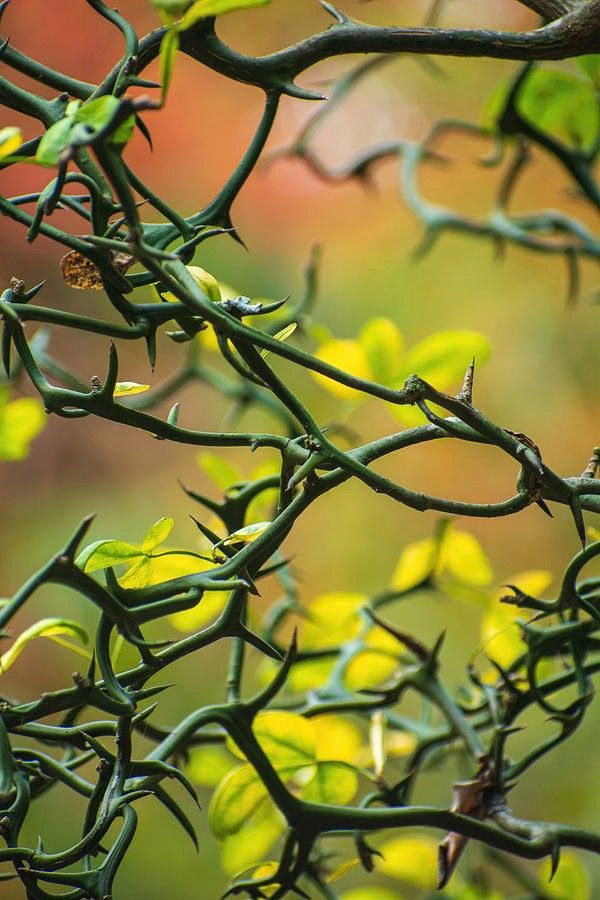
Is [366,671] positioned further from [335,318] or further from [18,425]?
[335,318]

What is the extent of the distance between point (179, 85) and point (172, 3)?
910 mm

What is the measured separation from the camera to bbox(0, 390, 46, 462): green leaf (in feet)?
1.03

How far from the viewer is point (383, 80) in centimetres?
96

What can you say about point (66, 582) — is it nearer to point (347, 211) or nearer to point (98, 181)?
point (98, 181)

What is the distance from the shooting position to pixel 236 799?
245 mm

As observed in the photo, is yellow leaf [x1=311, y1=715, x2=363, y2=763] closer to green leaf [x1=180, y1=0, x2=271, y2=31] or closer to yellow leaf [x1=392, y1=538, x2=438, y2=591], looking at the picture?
yellow leaf [x1=392, y1=538, x2=438, y2=591]

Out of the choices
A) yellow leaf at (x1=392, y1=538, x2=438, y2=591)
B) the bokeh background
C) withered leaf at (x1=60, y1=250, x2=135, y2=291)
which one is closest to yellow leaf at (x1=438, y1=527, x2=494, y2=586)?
yellow leaf at (x1=392, y1=538, x2=438, y2=591)

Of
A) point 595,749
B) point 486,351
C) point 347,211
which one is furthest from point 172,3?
point 347,211

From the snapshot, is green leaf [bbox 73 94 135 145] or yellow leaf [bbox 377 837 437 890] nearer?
green leaf [bbox 73 94 135 145]

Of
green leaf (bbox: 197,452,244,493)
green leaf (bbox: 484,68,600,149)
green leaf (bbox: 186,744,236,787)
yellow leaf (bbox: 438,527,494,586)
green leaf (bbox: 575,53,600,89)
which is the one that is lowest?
green leaf (bbox: 186,744,236,787)

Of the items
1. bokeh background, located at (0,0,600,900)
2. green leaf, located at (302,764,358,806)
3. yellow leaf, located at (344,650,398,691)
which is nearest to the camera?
green leaf, located at (302,764,358,806)

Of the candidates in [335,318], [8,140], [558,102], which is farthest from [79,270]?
[335,318]

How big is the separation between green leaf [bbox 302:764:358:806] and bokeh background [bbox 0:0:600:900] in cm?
51

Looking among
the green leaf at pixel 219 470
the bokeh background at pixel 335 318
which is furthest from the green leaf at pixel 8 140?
the bokeh background at pixel 335 318
